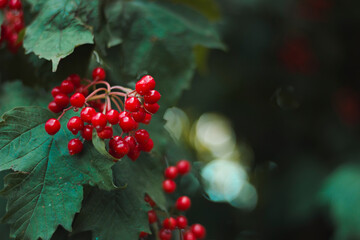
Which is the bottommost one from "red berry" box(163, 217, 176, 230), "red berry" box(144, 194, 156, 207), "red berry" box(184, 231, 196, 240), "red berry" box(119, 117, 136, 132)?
"red berry" box(184, 231, 196, 240)

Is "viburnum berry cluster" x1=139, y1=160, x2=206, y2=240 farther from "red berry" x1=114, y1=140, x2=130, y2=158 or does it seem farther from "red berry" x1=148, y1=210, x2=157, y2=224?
"red berry" x1=114, y1=140, x2=130, y2=158

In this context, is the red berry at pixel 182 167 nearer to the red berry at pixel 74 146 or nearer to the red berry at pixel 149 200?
the red berry at pixel 149 200

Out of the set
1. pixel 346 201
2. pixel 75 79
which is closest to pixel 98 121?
pixel 75 79

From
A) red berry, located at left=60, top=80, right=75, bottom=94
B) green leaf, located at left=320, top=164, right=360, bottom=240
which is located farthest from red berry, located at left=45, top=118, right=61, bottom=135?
green leaf, located at left=320, top=164, right=360, bottom=240

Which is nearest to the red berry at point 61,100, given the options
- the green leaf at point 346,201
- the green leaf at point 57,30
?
the green leaf at point 57,30

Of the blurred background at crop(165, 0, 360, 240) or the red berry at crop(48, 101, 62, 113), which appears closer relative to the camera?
the red berry at crop(48, 101, 62, 113)

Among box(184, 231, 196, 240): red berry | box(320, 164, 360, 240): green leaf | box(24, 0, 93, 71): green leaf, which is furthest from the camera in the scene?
box(320, 164, 360, 240): green leaf
